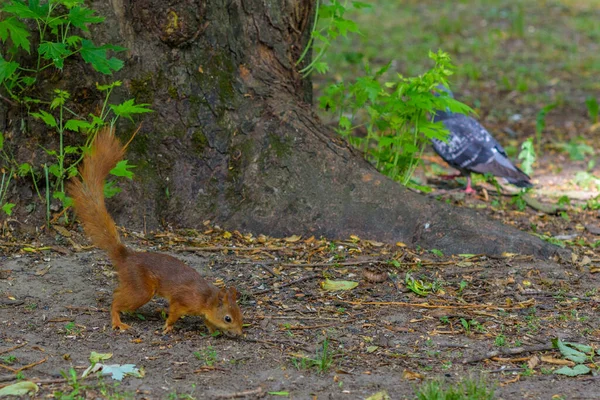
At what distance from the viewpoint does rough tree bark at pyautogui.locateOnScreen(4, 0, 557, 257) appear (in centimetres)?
477

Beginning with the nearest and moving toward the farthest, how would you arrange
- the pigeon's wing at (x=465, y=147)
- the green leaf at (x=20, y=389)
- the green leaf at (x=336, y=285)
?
1. the green leaf at (x=20, y=389)
2. the green leaf at (x=336, y=285)
3. the pigeon's wing at (x=465, y=147)

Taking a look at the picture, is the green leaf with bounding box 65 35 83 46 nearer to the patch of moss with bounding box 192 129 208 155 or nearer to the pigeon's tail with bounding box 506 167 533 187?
the patch of moss with bounding box 192 129 208 155

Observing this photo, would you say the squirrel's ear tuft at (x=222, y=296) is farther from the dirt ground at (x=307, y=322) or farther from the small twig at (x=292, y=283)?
the small twig at (x=292, y=283)

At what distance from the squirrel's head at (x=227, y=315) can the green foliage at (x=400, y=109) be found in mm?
1872

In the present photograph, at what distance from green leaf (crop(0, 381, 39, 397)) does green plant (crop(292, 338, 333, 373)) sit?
1.09m

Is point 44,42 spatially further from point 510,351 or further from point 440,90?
point 510,351

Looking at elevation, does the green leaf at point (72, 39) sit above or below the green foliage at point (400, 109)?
above

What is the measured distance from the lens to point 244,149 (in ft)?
16.3

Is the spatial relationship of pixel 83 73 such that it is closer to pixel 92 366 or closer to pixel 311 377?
pixel 92 366

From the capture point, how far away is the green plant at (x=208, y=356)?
3.50 metres

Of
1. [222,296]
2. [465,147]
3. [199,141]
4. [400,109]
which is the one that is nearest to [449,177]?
[465,147]

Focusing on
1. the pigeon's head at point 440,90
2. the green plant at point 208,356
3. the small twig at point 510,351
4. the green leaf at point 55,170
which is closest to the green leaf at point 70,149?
the green leaf at point 55,170

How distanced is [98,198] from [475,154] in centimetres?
382

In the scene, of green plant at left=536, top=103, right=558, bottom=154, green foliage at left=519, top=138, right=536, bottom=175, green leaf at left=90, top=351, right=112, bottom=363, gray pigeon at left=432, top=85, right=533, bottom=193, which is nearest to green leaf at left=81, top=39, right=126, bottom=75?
green leaf at left=90, top=351, right=112, bottom=363
